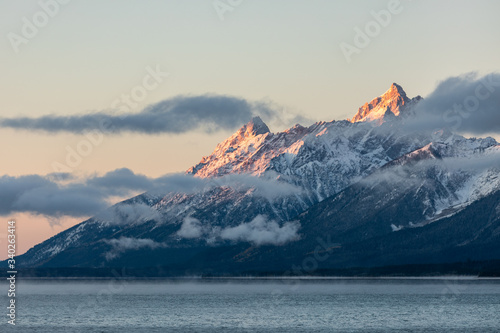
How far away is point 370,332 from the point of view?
199750mm

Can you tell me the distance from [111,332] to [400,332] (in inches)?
2523

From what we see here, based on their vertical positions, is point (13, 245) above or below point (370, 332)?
above

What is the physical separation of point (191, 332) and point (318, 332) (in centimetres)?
2817

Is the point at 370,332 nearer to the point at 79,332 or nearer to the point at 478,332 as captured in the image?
the point at 478,332

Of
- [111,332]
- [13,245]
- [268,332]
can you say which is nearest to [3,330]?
[111,332]

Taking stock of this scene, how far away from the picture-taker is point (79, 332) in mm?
199500

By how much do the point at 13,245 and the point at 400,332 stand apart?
284 feet

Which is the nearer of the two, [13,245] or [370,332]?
[13,245]

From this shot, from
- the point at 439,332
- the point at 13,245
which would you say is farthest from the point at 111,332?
the point at 439,332

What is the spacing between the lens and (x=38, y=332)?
197625mm

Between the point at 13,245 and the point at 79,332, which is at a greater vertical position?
the point at 13,245

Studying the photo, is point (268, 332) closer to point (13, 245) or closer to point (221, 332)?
point (221, 332)

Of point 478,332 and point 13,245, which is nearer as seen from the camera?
point 13,245

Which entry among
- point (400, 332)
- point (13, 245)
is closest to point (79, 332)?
point (13, 245)
